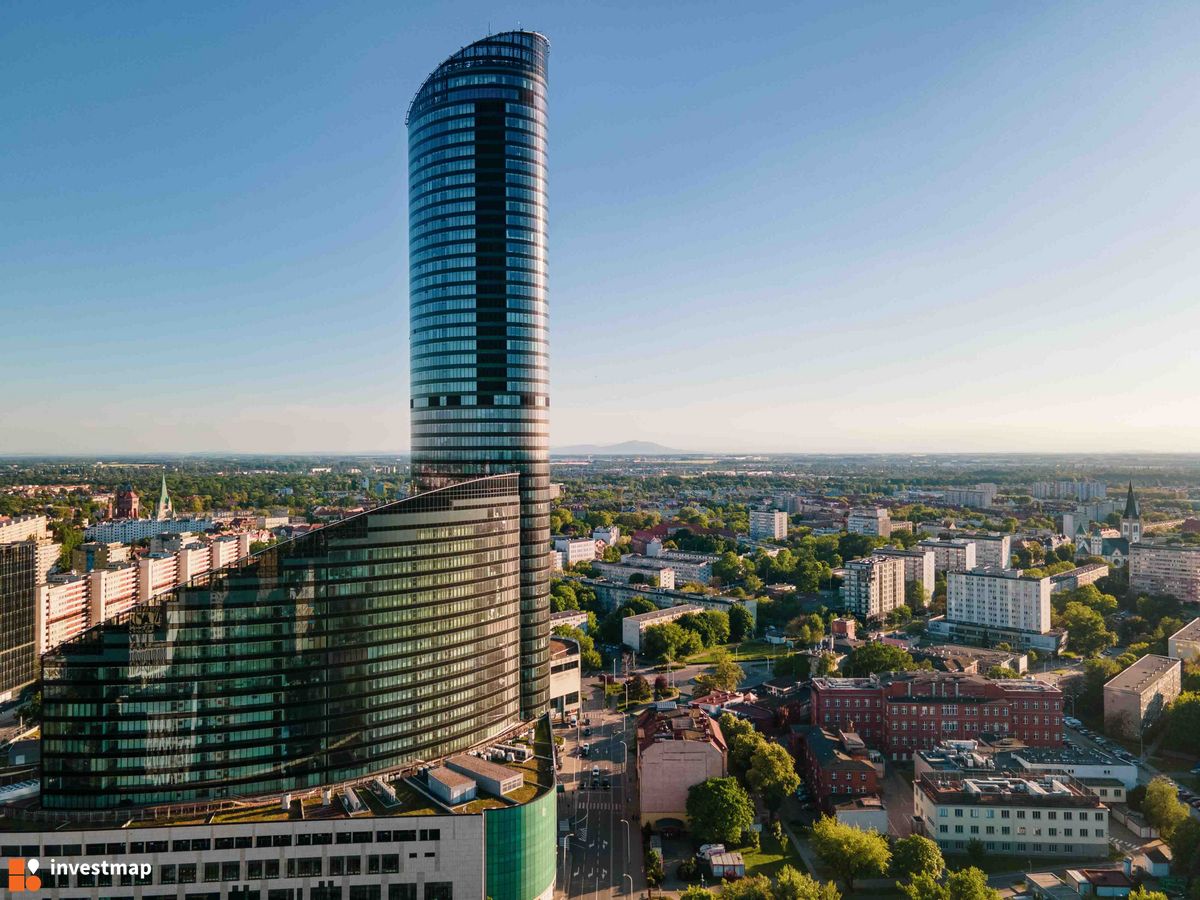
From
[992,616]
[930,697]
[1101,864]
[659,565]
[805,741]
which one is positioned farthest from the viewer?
[659,565]

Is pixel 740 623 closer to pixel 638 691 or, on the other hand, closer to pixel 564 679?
pixel 638 691

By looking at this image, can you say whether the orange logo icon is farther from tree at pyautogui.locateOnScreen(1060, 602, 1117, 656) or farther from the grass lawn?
tree at pyautogui.locateOnScreen(1060, 602, 1117, 656)

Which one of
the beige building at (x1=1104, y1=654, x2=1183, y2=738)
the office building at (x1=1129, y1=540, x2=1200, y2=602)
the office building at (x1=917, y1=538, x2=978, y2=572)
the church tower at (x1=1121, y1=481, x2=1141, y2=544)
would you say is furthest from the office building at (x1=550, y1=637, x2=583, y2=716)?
the church tower at (x1=1121, y1=481, x2=1141, y2=544)

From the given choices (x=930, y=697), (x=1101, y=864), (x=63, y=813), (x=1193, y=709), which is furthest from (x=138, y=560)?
(x=1193, y=709)

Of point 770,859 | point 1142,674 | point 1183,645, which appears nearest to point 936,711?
point 1142,674

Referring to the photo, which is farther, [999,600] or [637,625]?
[999,600]

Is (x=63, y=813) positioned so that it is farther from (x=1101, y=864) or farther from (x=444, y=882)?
(x=1101, y=864)
